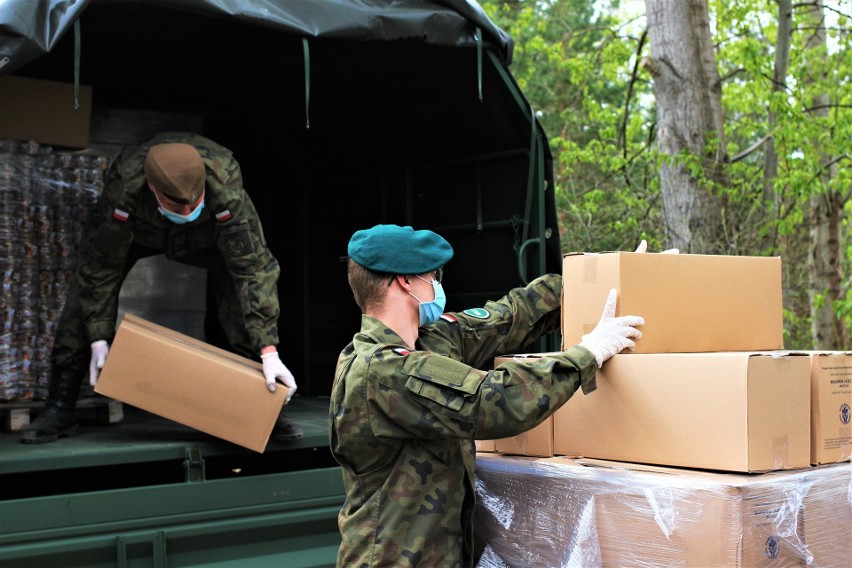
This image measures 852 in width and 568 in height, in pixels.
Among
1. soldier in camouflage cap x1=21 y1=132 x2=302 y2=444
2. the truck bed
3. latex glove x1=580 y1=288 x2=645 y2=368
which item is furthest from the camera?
soldier in camouflage cap x1=21 y1=132 x2=302 y2=444

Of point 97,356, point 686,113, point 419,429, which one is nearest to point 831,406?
point 419,429

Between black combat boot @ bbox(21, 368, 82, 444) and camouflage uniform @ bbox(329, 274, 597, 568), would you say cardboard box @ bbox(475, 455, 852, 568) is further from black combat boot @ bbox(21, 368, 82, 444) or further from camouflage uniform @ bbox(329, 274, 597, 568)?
black combat boot @ bbox(21, 368, 82, 444)

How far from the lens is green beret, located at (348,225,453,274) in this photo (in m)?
2.26

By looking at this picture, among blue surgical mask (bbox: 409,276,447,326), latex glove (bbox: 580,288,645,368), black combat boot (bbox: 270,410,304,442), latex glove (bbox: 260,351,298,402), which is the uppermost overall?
blue surgical mask (bbox: 409,276,447,326)

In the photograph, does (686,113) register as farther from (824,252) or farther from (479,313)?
(824,252)

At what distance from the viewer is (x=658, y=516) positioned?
2.09 metres

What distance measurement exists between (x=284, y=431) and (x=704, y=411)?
193 cm

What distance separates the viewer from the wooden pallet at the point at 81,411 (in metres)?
3.90

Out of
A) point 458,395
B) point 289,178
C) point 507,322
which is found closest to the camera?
point 458,395

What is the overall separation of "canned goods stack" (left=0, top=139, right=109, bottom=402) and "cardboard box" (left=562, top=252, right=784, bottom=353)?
2489mm

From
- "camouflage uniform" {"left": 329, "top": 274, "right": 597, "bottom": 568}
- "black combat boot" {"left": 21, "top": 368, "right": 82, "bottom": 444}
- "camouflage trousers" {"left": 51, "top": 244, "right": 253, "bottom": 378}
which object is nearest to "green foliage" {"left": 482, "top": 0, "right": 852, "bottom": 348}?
"camouflage trousers" {"left": 51, "top": 244, "right": 253, "bottom": 378}

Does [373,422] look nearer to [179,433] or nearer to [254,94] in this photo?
[179,433]

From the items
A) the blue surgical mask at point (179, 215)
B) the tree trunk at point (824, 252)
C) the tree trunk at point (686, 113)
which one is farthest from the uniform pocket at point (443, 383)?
the tree trunk at point (824, 252)

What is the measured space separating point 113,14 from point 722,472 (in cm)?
336
